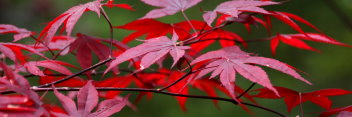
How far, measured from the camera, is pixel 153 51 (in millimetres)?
653

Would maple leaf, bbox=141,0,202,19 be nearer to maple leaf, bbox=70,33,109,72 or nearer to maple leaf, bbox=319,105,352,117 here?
maple leaf, bbox=70,33,109,72

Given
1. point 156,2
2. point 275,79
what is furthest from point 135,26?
point 275,79

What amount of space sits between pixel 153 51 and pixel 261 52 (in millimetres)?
2512

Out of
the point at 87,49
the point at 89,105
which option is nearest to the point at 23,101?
the point at 89,105

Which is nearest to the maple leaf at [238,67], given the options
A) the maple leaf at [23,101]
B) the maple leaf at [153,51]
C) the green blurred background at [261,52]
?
the maple leaf at [153,51]

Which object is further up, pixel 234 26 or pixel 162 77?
pixel 162 77

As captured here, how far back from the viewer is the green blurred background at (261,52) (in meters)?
2.81

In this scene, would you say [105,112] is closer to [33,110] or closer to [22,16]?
[33,110]

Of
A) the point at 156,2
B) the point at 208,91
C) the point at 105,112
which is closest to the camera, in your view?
the point at 105,112

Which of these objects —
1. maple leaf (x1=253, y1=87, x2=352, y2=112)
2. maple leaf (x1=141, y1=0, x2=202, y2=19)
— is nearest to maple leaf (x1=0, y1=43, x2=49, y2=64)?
maple leaf (x1=141, y1=0, x2=202, y2=19)

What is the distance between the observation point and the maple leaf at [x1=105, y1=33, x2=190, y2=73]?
0.63 m

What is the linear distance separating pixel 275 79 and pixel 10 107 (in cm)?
259

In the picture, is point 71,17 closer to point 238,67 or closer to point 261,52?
point 238,67

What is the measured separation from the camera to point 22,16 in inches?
120
